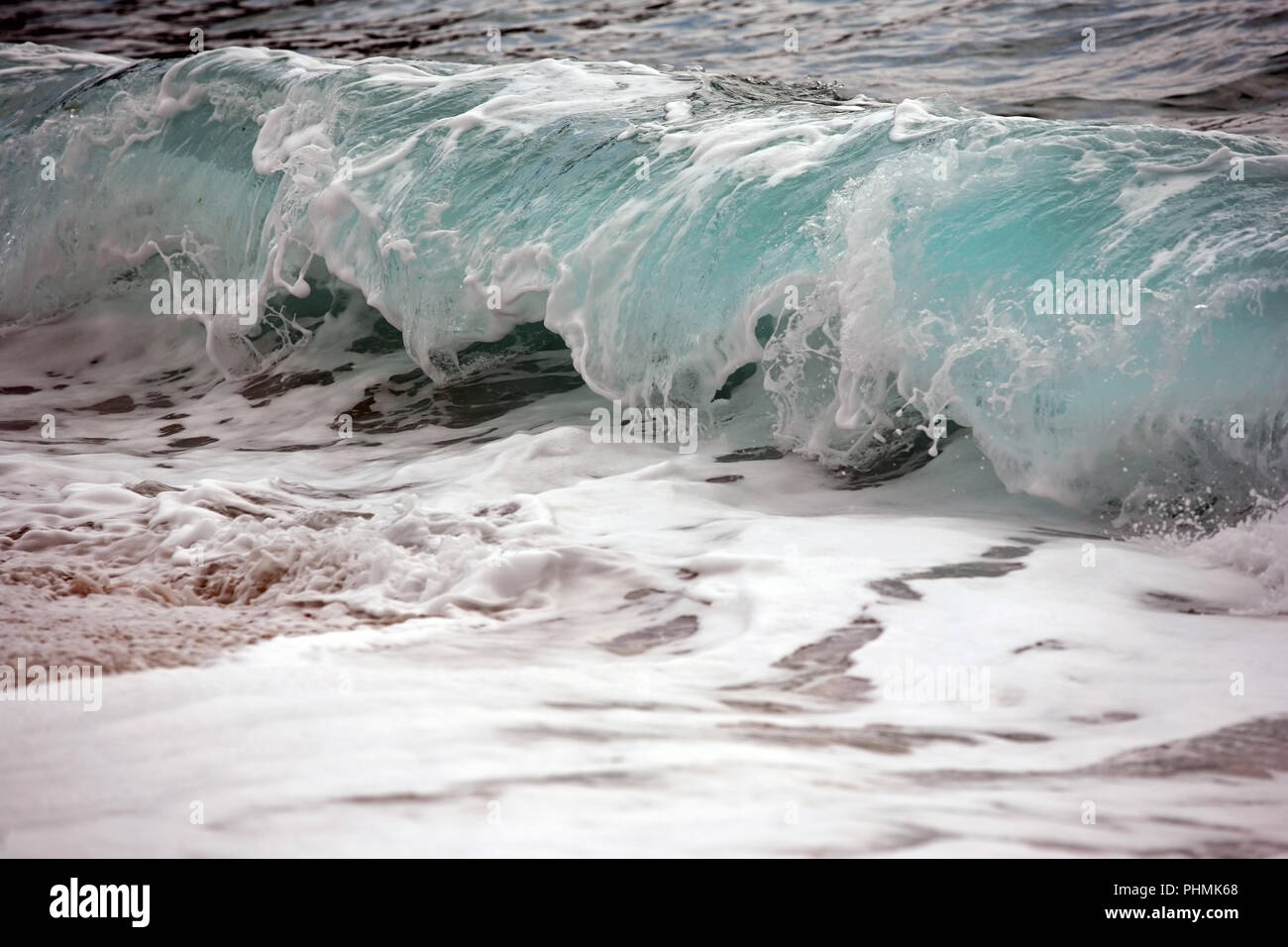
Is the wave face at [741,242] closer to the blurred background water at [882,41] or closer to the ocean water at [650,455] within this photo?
the ocean water at [650,455]

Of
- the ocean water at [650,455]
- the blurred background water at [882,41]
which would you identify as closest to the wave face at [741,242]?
the ocean water at [650,455]

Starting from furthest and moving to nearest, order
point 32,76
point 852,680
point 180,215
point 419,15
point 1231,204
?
point 419,15, point 32,76, point 180,215, point 1231,204, point 852,680

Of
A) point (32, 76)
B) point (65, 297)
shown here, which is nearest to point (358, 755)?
point (65, 297)

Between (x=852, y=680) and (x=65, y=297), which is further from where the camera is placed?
(x=65, y=297)

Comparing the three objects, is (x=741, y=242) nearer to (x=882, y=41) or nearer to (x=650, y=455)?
(x=650, y=455)

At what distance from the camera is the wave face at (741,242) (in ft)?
12.4

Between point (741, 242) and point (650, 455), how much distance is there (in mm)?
939

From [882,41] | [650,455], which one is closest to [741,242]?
[650,455]

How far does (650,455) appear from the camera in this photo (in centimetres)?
455

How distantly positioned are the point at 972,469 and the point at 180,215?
465 cm

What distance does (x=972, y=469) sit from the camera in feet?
13.5

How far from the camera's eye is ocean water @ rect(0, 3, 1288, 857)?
6.97 ft

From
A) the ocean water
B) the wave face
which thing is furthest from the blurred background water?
the wave face

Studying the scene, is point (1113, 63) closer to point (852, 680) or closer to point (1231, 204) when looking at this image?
point (1231, 204)
